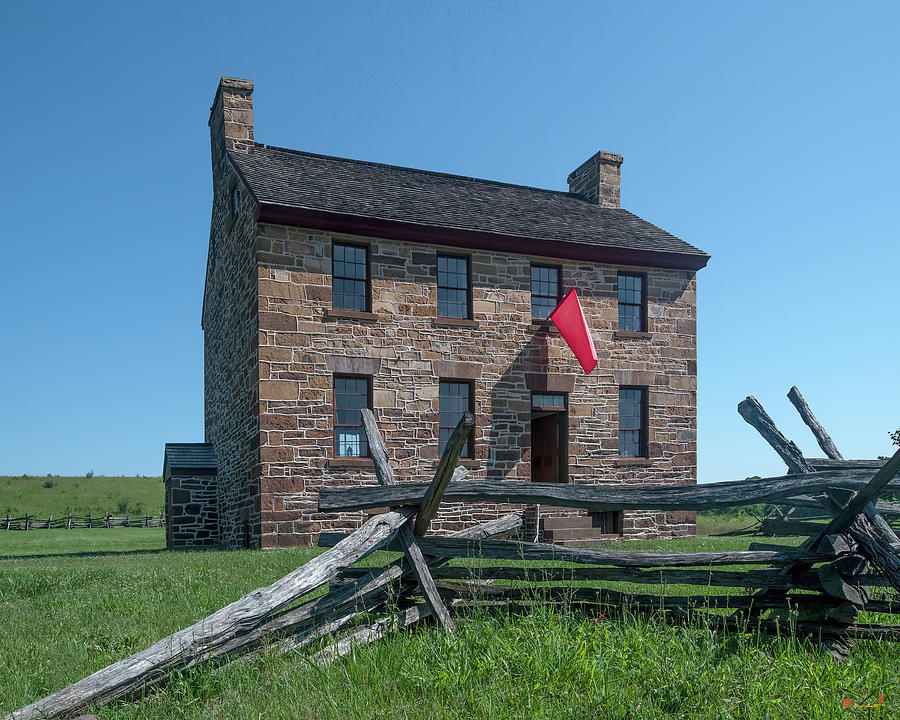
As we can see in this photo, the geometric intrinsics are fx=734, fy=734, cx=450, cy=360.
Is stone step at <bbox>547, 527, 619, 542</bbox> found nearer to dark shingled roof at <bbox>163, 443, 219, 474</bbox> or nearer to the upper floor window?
dark shingled roof at <bbox>163, 443, 219, 474</bbox>

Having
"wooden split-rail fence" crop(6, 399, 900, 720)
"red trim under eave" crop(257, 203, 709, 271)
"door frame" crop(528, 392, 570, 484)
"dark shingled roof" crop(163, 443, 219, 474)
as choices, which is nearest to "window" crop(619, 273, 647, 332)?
"red trim under eave" crop(257, 203, 709, 271)

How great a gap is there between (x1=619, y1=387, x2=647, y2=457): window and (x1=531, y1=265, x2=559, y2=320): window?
2.66 meters

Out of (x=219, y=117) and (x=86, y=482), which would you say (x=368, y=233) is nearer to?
(x=219, y=117)

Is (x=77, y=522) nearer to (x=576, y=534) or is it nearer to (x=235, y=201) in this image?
(x=235, y=201)

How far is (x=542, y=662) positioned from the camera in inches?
173

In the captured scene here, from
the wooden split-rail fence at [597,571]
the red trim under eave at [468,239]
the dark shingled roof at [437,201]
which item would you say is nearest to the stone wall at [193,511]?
the red trim under eave at [468,239]

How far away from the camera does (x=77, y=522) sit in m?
36.3

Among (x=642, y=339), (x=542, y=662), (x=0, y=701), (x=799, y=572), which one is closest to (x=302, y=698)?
(x=542, y=662)

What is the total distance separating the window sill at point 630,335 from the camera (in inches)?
680

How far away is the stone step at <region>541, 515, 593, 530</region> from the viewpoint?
49.9 ft

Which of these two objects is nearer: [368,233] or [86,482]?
[368,233]

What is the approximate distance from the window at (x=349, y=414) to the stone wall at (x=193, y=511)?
5634mm

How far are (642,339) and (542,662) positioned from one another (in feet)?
45.8

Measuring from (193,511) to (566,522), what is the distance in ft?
30.6
